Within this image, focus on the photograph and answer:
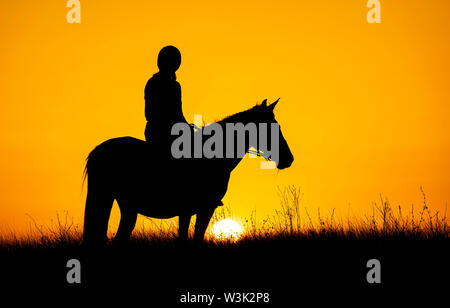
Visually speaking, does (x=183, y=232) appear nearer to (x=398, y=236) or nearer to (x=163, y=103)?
(x=163, y=103)

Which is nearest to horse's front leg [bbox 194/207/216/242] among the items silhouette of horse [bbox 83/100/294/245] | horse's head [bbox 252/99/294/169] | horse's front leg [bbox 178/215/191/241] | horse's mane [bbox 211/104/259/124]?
silhouette of horse [bbox 83/100/294/245]

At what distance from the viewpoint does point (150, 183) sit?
894 centimetres

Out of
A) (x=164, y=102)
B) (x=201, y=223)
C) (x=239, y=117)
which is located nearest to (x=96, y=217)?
(x=201, y=223)

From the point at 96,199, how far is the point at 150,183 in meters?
0.92

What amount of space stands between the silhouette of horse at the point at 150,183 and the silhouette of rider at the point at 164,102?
253 mm

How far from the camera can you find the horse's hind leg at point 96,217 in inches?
341

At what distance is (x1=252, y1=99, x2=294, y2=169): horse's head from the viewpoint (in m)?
8.99

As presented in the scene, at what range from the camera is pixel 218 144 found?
29.0 feet

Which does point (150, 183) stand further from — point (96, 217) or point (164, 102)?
point (164, 102)

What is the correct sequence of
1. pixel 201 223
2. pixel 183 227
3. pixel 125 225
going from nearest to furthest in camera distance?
1. pixel 183 227
2. pixel 201 223
3. pixel 125 225

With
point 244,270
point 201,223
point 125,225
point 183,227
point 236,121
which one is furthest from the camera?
point 236,121

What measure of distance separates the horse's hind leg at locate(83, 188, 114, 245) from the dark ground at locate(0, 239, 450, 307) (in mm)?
279
